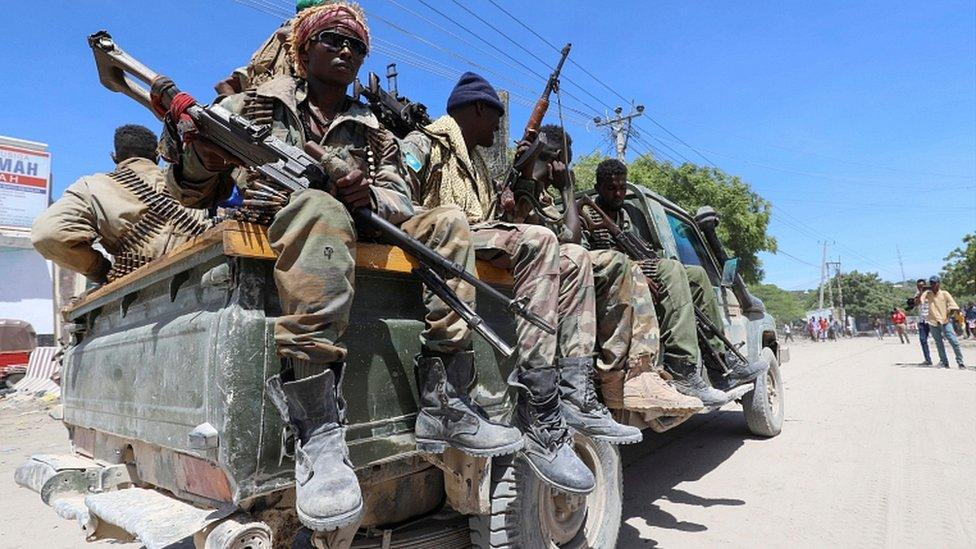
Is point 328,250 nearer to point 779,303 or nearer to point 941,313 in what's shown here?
point 941,313

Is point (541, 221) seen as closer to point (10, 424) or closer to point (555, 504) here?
point (555, 504)

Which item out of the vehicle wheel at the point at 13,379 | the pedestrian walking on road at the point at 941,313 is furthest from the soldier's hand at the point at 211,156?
the pedestrian walking on road at the point at 941,313

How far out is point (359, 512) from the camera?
1516 mm

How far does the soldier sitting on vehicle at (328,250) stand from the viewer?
159 centimetres

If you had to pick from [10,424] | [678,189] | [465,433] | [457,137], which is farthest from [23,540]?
[678,189]

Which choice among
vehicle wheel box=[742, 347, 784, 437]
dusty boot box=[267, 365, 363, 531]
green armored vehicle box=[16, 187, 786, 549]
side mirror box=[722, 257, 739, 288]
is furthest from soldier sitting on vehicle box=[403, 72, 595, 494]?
vehicle wheel box=[742, 347, 784, 437]

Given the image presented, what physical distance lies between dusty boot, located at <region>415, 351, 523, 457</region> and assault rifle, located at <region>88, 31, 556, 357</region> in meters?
0.18

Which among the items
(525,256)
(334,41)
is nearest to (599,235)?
(525,256)

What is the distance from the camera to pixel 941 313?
466 inches

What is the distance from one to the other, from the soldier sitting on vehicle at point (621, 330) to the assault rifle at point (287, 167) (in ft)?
2.86

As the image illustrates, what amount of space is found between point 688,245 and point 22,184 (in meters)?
18.2

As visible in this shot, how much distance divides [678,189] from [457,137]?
18.9 m

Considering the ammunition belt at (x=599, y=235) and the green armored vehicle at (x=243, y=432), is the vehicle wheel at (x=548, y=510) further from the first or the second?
the ammunition belt at (x=599, y=235)

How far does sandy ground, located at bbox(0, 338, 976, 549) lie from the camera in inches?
127
